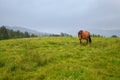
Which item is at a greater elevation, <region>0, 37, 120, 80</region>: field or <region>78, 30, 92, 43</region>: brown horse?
<region>78, 30, 92, 43</region>: brown horse

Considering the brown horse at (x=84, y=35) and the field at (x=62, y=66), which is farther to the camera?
the brown horse at (x=84, y=35)

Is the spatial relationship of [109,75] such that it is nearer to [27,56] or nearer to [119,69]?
[119,69]

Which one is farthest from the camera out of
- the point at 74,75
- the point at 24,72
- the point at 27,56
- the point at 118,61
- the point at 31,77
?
the point at 27,56

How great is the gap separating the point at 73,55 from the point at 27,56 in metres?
3.65

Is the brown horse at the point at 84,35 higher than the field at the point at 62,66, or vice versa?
the brown horse at the point at 84,35

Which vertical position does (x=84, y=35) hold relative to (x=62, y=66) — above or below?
above

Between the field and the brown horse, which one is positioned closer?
the field

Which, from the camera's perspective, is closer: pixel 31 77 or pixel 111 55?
pixel 31 77

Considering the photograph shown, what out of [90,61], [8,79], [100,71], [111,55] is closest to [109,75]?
[100,71]

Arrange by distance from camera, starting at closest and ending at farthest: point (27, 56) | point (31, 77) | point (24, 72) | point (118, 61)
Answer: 1. point (31, 77)
2. point (24, 72)
3. point (118, 61)
4. point (27, 56)

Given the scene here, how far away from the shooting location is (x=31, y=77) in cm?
1291

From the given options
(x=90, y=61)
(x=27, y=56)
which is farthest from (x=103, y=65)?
(x=27, y=56)

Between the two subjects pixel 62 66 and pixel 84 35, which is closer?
pixel 62 66

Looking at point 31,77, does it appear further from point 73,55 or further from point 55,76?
point 73,55
